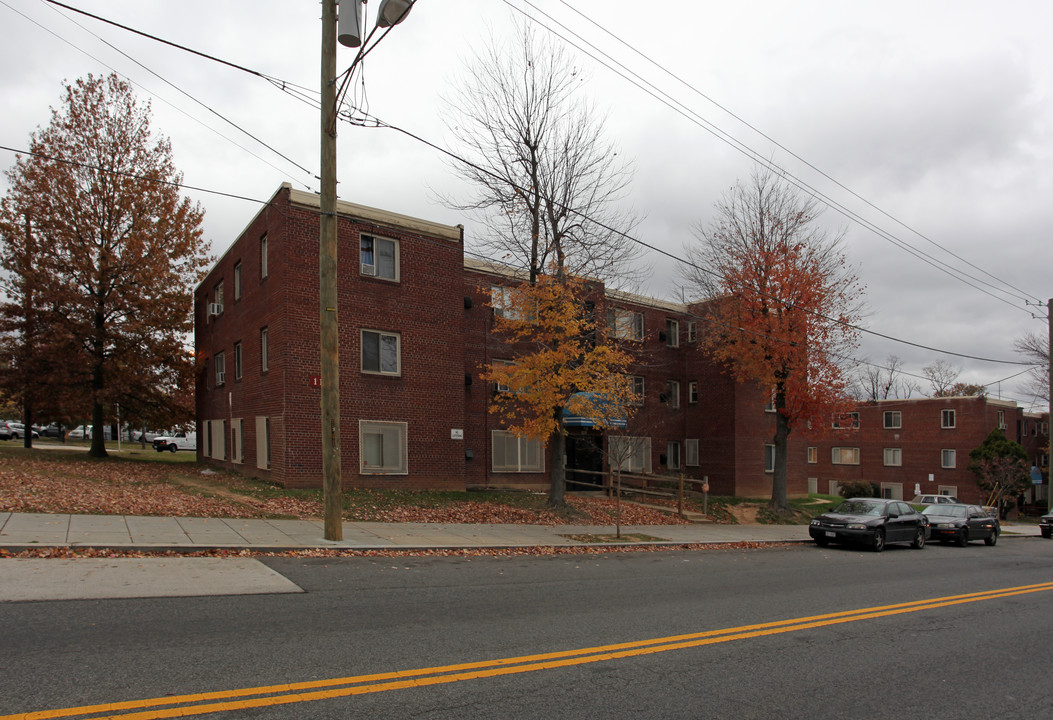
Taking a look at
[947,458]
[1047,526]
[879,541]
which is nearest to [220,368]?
[879,541]

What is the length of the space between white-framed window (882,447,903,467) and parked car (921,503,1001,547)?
32617 millimetres

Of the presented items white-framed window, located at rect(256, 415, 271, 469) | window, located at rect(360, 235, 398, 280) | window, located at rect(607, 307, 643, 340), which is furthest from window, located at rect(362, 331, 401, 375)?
window, located at rect(607, 307, 643, 340)

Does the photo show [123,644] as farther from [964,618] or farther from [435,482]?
[435,482]

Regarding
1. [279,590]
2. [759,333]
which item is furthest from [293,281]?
[759,333]

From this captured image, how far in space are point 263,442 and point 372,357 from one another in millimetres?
4342

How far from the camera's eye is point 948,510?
78.3 feet

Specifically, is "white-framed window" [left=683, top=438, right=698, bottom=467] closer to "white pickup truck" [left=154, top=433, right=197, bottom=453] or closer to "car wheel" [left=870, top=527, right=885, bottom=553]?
"car wheel" [left=870, top=527, right=885, bottom=553]

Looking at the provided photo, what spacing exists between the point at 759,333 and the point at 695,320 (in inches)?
328

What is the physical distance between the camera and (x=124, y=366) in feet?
90.5

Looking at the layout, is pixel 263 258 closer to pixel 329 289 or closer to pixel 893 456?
pixel 329 289

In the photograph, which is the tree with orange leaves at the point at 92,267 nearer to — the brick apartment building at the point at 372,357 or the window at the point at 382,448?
the brick apartment building at the point at 372,357

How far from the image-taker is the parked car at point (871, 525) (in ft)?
62.5

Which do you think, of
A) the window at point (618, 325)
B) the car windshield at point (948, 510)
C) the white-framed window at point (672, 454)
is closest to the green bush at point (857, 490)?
the white-framed window at point (672, 454)

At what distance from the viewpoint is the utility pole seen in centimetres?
1230
